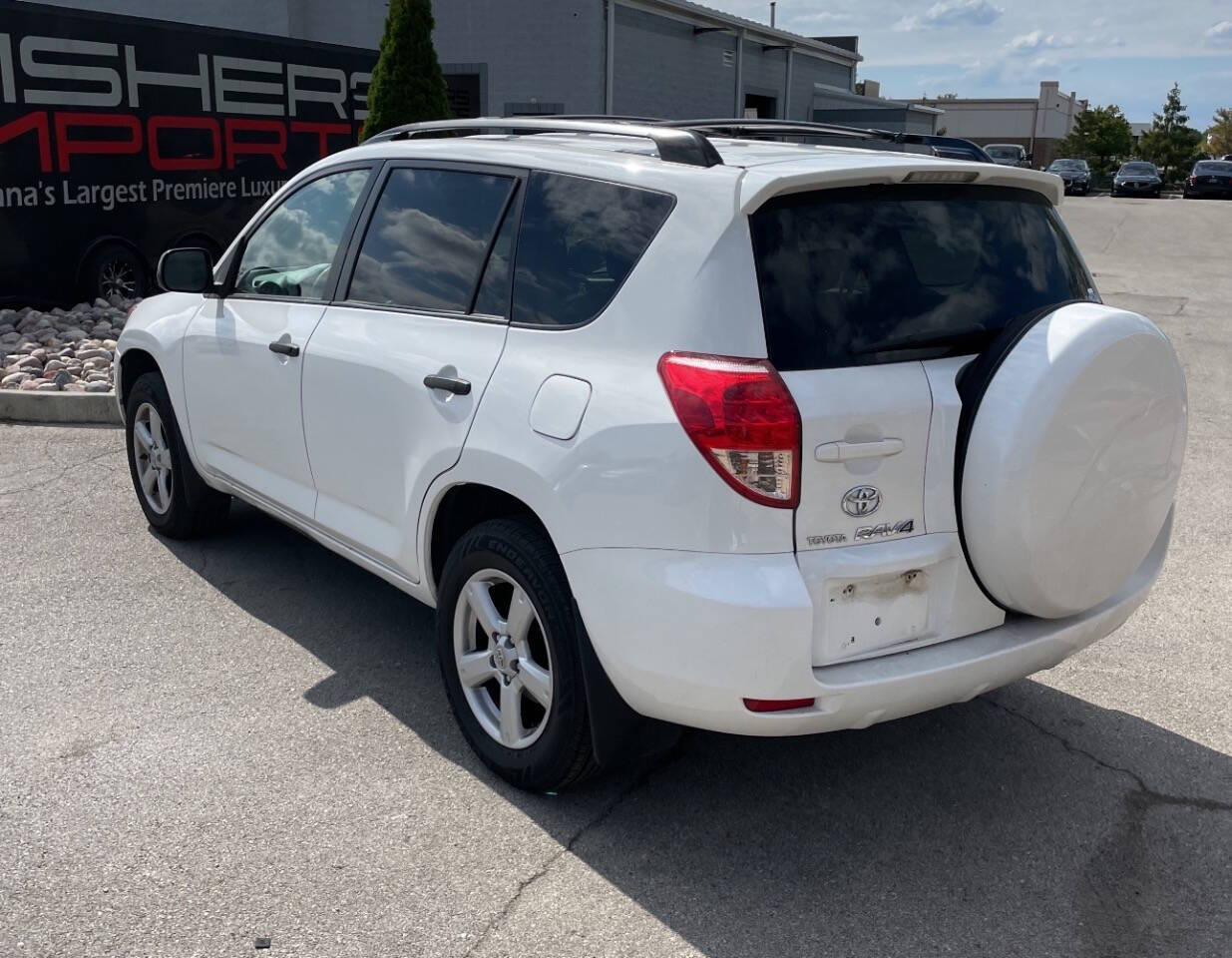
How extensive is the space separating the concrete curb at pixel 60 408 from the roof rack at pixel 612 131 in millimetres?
4263

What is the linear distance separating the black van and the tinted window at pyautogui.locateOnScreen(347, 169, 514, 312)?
27.9ft

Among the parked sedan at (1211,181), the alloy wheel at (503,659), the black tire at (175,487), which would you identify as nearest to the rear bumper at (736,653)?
the alloy wheel at (503,659)

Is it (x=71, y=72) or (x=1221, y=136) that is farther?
(x=1221, y=136)

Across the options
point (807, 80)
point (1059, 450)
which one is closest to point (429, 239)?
point (1059, 450)

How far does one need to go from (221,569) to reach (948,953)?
3.65 meters

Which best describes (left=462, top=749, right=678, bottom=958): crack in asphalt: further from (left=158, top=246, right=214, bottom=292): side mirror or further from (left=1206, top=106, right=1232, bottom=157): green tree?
(left=1206, top=106, right=1232, bottom=157): green tree

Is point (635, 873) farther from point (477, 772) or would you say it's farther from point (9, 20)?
point (9, 20)

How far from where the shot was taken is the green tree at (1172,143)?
71.6 m

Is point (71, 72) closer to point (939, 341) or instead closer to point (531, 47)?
point (939, 341)

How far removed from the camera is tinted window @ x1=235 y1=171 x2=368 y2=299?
173 inches

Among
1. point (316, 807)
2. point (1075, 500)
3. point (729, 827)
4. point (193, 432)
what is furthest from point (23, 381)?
point (1075, 500)

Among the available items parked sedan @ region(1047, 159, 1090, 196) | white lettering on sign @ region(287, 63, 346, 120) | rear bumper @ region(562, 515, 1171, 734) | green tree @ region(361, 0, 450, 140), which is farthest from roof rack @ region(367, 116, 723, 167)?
parked sedan @ region(1047, 159, 1090, 196)

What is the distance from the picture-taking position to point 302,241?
15.2 feet

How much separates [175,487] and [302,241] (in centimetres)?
153
